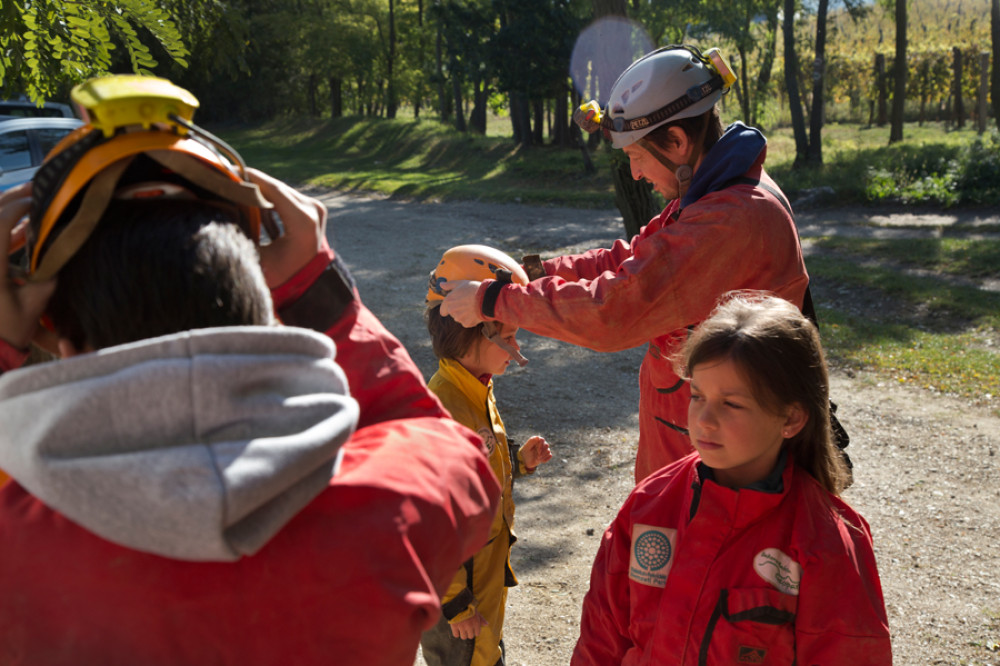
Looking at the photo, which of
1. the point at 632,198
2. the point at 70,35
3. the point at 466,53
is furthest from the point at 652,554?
the point at 466,53

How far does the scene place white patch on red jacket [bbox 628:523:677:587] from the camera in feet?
6.44

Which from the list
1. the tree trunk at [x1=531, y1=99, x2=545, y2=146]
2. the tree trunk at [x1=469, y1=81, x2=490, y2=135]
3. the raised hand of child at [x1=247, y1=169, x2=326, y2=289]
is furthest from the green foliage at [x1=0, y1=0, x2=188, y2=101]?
the tree trunk at [x1=469, y1=81, x2=490, y2=135]

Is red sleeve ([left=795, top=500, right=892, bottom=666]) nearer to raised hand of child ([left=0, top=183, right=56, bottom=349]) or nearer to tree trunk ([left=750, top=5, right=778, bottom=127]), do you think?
raised hand of child ([left=0, top=183, right=56, bottom=349])

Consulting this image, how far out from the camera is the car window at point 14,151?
9508 mm

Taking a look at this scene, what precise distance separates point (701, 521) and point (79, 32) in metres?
2.93

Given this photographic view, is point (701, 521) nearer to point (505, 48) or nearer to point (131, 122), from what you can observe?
point (131, 122)

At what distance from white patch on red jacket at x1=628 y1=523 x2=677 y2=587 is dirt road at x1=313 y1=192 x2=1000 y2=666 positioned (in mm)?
1699

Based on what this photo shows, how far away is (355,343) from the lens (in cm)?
117

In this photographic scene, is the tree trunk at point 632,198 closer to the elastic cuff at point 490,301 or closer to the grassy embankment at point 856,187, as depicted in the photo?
the grassy embankment at point 856,187

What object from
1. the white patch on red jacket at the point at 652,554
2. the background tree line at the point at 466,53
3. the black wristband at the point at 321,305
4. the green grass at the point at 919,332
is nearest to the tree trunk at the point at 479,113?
the background tree line at the point at 466,53

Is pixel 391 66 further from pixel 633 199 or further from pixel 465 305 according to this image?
pixel 465 305

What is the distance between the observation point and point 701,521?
75.4 inches

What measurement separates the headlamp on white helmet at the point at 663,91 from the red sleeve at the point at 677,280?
1.29 feet

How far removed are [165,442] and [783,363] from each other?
156cm
